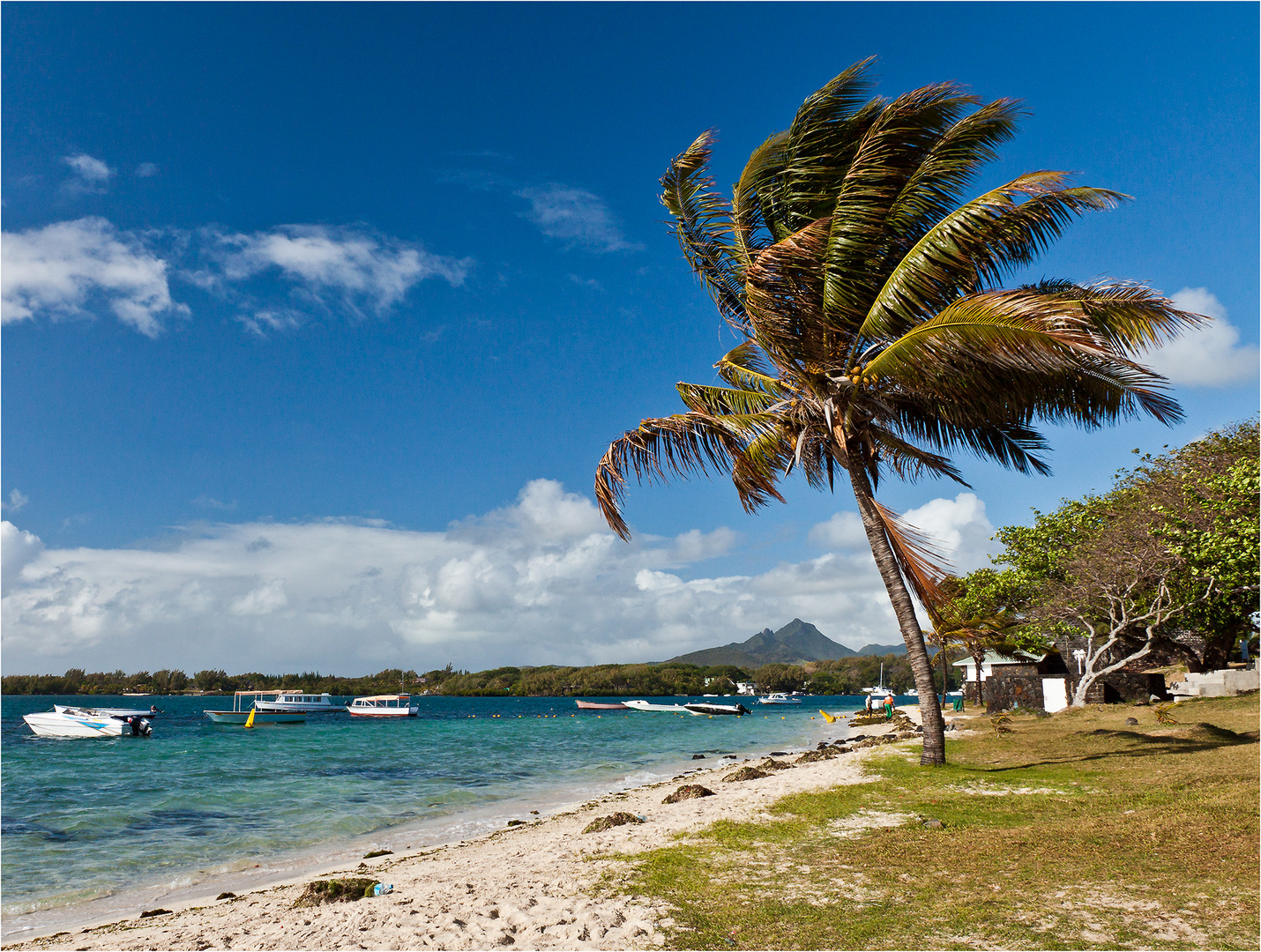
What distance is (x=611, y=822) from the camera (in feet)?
34.4

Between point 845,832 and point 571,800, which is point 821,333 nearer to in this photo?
point 845,832

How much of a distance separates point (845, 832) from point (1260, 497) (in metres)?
11.6

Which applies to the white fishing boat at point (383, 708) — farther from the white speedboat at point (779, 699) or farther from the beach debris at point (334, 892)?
the white speedboat at point (779, 699)

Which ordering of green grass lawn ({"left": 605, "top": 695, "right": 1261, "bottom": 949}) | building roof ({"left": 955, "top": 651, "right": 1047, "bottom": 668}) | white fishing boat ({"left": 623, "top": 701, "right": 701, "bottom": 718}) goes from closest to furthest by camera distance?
1. green grass lawn ({"left": 605, "top": 695, "right": 1261, "bottom": 949})
2. building roof ({"left": 955, "top": 651, "right": 1047, "bottom": 668})
3. white fishing boat ({"left": 623, "top": 701, "right": 701, "bottom": 718})

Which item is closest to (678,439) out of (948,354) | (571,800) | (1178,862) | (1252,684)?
(948,354)

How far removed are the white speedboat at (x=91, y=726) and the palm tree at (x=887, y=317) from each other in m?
46.1

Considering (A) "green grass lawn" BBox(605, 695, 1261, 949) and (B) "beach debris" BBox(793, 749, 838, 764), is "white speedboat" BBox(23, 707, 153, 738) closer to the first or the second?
(B) "beach debris" BBox(793, 749, 838, 764)

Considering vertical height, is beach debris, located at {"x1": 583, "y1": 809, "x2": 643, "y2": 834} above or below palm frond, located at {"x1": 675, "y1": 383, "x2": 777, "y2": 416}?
below

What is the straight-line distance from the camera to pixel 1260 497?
1375 cm

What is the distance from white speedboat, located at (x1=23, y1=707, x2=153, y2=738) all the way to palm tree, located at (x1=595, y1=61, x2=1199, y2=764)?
151ft

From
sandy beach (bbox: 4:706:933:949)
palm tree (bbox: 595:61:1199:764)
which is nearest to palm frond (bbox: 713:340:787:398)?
palm tree (bbox: 595:61:1199:764)

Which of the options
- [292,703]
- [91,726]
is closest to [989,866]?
[91,726]

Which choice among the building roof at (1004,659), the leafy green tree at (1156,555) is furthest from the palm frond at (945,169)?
the building roof at (1004,659)

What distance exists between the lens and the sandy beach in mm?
5480
